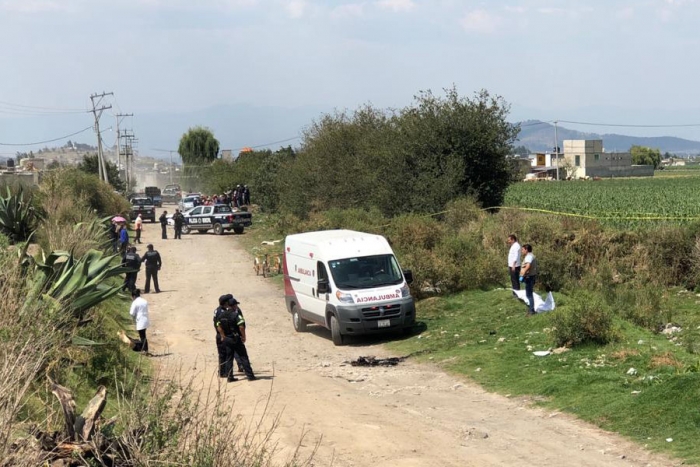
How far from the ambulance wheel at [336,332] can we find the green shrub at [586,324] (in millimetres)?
5291

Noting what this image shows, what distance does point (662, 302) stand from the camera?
68.3 ft

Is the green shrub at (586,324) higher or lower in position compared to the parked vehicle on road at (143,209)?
lower

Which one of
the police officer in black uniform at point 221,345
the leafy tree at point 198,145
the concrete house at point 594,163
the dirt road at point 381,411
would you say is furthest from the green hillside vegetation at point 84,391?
the concrete house at point 594,163

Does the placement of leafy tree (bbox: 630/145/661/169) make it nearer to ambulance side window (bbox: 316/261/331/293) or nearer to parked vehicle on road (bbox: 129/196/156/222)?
parked vehicle on road (bbox: 129/196/156/222)

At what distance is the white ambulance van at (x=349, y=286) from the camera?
62.1 ft

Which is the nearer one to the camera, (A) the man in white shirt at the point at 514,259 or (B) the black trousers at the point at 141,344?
(B) the black trousers at the point at 141,344

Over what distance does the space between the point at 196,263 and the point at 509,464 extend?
2596cm

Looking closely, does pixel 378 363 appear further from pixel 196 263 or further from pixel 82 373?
pixel 196 263

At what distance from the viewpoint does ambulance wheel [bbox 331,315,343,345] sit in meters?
19.1

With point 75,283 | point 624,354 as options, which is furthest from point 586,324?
point 75,283

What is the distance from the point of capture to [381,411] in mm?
13141

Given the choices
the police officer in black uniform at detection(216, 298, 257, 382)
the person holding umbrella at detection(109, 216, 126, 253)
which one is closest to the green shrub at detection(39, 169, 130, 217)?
the person holding umbrella at detection(109, 216, 126, 253)

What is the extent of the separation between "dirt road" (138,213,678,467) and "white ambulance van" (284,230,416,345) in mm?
566

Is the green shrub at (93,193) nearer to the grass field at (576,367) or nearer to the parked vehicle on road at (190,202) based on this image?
the parked vehicle on road at (190,202)
